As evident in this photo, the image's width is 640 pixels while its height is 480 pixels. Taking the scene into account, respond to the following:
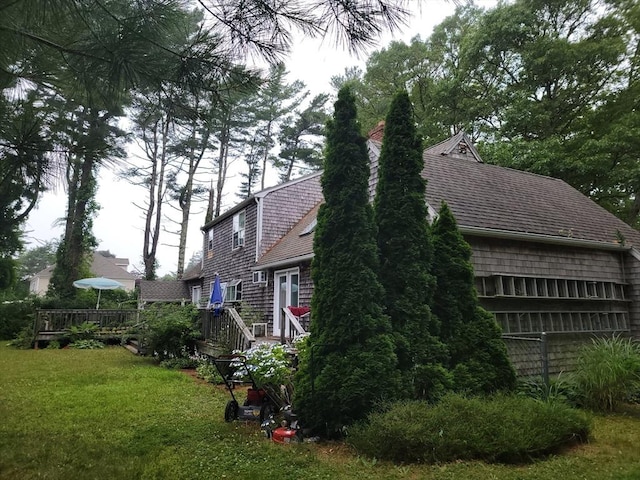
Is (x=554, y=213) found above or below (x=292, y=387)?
above

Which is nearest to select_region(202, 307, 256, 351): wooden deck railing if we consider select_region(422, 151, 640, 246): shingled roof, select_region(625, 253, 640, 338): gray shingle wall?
select_region(422, 151, 640, 246): shingled roof

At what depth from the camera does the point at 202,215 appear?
29.8 metres

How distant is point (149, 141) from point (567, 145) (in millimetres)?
24068

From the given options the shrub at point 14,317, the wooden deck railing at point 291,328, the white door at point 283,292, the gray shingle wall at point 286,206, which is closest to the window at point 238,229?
the gray shingle wall at point 286,206

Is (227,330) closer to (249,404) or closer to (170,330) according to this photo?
(170,330)

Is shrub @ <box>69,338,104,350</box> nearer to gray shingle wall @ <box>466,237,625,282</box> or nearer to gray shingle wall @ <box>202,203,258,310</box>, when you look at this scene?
gray shingle wall @ <box>202,203,258,310</box>

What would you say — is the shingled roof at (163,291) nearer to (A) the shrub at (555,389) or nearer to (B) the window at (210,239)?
(B) the window at (210,239)

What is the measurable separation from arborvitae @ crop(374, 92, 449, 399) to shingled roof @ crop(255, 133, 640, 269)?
2.23 metres

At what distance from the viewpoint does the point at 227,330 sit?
9.28m

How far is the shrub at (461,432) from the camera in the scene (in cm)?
396

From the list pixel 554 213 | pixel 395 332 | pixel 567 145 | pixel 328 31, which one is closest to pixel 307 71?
pixel 328 31

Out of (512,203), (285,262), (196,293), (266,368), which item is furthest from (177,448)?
(196,293)

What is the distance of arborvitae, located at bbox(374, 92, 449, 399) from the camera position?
5203 millimetres

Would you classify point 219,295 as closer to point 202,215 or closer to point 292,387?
point 292,387
